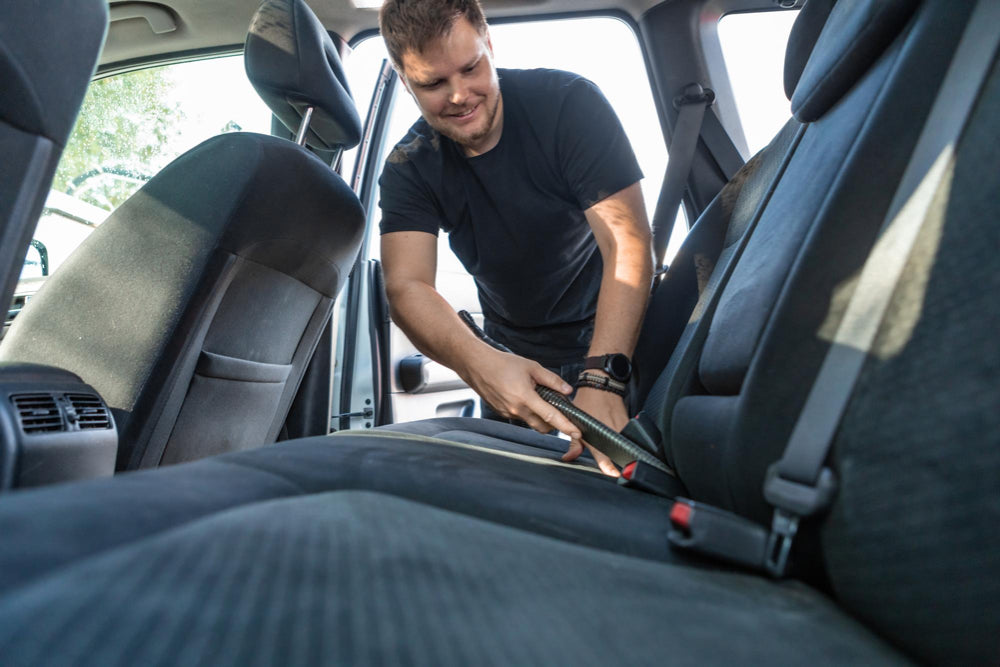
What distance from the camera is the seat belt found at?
511 mm

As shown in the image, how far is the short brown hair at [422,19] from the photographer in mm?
1453

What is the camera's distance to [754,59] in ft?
7.10

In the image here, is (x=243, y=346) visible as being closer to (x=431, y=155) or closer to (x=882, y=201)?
(x=431, y=155)

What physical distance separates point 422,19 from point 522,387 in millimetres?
842

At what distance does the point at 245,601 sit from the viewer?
13.7 inches

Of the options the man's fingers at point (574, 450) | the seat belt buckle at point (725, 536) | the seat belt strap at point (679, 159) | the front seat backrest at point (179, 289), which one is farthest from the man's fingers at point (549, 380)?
the seat belt strap at point (679, 159)

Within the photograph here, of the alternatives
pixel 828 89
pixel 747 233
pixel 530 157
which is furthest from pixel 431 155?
pixel 828 89

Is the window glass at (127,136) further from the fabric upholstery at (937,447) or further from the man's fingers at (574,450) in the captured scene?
the fabric upholstery at (937,447)

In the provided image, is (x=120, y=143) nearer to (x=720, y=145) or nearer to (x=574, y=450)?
(x=574, y=450)

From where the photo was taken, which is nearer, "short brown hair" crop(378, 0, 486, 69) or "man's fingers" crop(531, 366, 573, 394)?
"man's fingers" crop(531, 366, 573, 394)

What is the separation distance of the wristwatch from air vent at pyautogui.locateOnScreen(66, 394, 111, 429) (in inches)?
34.8

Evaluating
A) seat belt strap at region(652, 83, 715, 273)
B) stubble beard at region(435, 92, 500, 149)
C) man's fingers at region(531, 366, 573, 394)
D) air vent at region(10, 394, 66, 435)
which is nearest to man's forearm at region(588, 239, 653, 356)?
man's fingers at region(531, 366, 573, 394)

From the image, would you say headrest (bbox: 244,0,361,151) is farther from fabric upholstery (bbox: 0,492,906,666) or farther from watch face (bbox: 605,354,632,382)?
fabric upholstery (bbox: 0,492,906,666)

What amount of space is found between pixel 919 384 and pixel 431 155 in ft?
4.77
